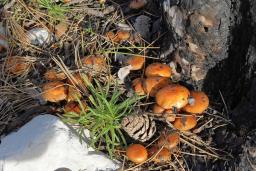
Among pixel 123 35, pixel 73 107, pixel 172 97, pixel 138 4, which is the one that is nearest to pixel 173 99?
pixel 172 97

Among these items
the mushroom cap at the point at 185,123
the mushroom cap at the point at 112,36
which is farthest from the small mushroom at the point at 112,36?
the mushroom cap at the point at 185,123

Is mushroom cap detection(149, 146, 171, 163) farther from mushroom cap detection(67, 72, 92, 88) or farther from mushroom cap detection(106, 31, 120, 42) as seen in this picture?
mushroom cap detection(106, 31, 120, 42)

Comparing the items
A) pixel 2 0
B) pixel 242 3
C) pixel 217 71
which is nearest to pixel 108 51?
pixel 217 71

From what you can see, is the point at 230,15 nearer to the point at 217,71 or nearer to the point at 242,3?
the point at 242,3

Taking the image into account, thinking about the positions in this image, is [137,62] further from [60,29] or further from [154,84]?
[60,29]

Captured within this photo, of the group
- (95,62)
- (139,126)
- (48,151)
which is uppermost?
(95,62)

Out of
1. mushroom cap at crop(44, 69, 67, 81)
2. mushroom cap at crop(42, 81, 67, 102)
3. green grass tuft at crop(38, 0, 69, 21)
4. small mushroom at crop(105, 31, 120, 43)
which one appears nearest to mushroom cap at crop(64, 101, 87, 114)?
mushroom cap at crop(42, 81, 67, 102)
